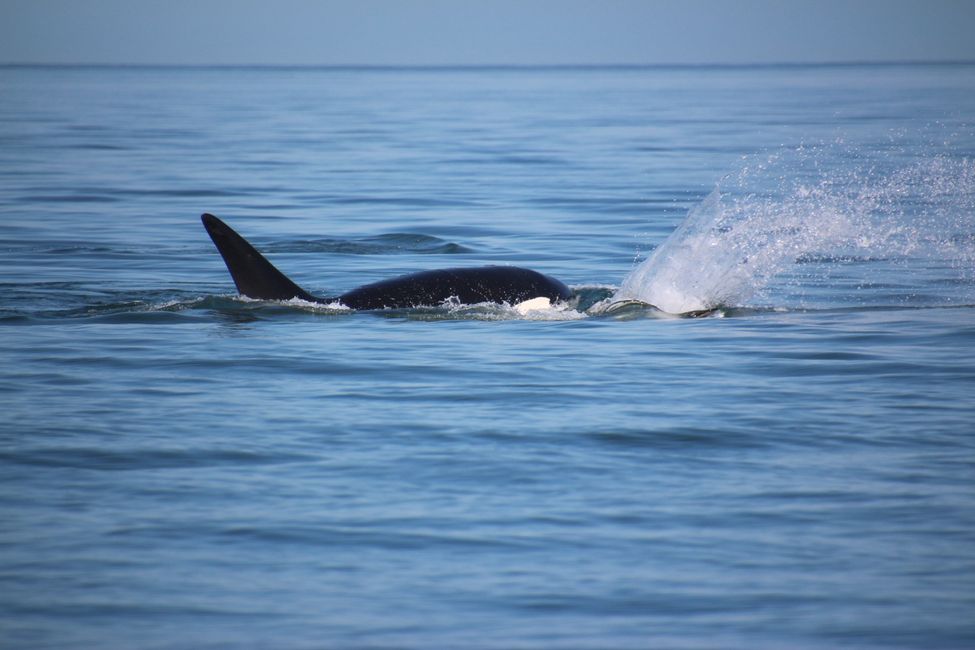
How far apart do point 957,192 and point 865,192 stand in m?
1.81

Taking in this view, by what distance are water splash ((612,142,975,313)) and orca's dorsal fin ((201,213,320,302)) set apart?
297 cm

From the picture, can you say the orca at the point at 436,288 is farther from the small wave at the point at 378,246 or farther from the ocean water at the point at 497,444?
the small wave at the point at 378,246

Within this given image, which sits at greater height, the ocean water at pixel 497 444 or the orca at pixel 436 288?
the orca at pixel 436 288

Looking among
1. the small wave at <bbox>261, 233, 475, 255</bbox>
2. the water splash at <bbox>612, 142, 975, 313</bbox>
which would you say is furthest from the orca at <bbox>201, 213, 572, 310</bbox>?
the small wave at <bbox>261, 233, 475, 255</bbox>

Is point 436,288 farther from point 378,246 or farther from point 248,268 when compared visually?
point 378,246

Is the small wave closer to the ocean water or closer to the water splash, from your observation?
the ocean water

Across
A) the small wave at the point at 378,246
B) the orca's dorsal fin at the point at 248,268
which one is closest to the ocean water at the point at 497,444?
the small wave at the point at 378,246

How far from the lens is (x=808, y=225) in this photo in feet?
75.9

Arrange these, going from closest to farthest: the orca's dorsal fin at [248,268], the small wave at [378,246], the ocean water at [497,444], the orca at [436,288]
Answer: the ocean water at [497,444] → the orca's dorsal fin at [248,268] → the orca at [436,288] → the small wave at [378,246]

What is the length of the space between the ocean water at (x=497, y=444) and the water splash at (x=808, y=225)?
98 mm

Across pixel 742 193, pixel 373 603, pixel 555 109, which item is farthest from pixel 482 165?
pixel 555 109

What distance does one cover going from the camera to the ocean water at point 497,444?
6445 millimetres

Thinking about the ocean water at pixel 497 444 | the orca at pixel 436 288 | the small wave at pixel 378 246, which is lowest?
the ocean water at pixel 497 444

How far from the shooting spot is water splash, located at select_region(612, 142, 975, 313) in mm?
15117
